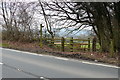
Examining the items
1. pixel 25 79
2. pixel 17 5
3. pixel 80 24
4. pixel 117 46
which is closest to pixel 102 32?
pixel 117 46

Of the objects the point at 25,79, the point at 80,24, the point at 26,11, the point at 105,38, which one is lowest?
the point at 25,79

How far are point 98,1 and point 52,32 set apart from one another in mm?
11657

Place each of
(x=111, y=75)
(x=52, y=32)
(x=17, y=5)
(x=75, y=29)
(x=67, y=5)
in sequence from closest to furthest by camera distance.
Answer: (x=111, y=75) → (x=67, y=5) → (x=75, y=29) → (x=52, y=32) → (x=17, y=5)

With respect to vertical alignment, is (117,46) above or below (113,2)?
below

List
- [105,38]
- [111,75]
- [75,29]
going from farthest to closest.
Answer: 1. [75,29]
2. [105,38]
3. [111,75]

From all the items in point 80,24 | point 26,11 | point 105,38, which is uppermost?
point 26,11

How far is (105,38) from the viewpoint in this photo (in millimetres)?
17734

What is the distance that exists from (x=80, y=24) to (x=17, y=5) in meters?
9.72

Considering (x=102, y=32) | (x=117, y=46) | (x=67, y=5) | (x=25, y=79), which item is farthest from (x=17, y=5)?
(x=25, y=79)

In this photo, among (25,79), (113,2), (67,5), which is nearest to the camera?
(25,79)

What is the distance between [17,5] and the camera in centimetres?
2903

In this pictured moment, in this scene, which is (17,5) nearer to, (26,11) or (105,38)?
(26,11)

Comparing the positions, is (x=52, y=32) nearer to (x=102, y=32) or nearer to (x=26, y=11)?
(x=26, y=11)

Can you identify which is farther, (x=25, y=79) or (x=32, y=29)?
(x=32, y=29)
